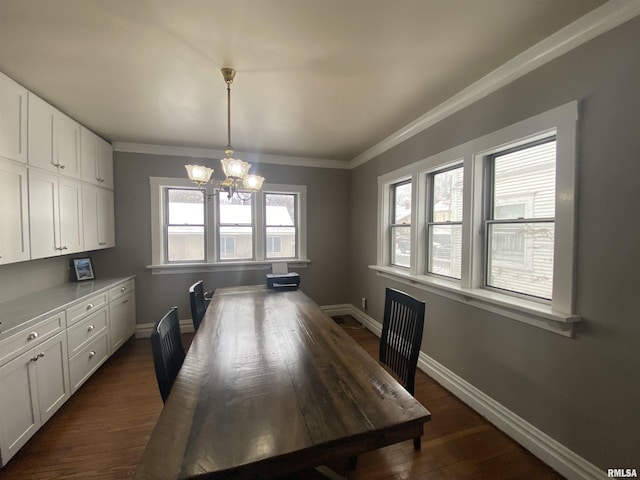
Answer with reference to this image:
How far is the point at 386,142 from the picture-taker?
3.19 m

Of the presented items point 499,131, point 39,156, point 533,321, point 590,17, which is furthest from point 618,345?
point 39,156

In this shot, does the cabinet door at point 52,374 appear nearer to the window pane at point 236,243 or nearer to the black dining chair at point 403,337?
the window pane at point 236,243

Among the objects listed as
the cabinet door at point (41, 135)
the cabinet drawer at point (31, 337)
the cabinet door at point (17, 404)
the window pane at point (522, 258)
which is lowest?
the cabinet door at point (17, 404)

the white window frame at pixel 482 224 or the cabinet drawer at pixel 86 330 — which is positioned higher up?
the white window frame at pixel 482 224

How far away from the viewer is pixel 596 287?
138cm

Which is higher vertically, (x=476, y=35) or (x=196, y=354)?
(x=476, y=35)

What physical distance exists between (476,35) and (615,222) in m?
1.26

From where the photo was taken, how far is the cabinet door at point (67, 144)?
233 cm

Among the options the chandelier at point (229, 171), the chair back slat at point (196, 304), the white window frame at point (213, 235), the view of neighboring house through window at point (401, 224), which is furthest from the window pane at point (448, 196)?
the chair back slat at point (196, 304)

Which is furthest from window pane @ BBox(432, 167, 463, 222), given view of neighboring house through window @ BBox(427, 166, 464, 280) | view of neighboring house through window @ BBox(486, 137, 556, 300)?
view of neighboring house through window @ BBox(486, 137, 556, 300)

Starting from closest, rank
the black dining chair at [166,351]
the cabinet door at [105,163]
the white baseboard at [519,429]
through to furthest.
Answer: the black dining chair at [166,351], the white baseboard at [519,429], the cabinet door at [105,163]

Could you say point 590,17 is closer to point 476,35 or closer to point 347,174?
point 476,35

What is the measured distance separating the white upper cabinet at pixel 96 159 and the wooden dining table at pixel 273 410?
2502 mm

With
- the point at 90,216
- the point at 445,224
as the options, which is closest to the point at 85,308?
the point at 90,216
